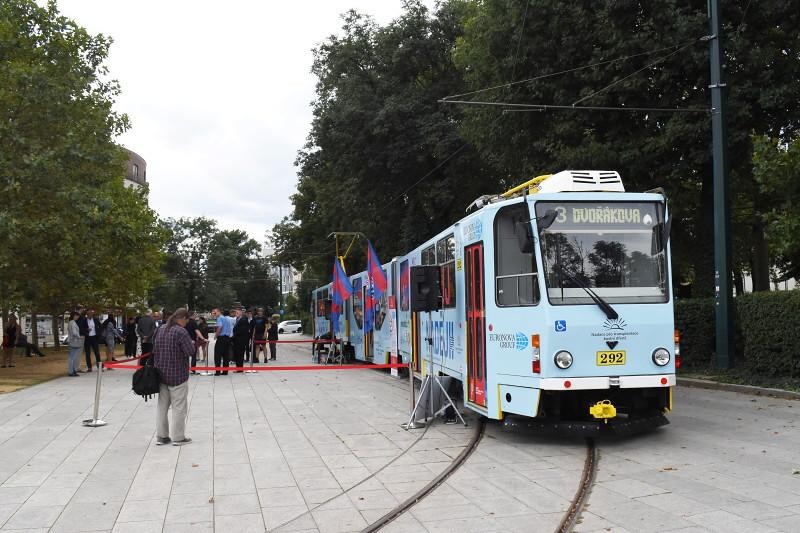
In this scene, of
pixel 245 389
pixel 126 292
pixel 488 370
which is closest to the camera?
pixel 488 370

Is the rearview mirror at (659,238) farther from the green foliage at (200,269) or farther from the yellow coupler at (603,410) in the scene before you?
the green foliage at (200,269)

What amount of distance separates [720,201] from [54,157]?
16.3 meters

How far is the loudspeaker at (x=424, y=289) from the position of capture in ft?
36.8

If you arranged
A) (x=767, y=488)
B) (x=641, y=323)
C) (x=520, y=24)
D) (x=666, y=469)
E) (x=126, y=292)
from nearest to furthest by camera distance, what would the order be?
(x=767, y=488) < (x=666, y=469) < (x=641, y=323) < (x=520, y=24) < (x=126, y=292)

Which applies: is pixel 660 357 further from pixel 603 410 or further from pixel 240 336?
pixel 240 336

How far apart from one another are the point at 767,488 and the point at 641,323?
109 inches

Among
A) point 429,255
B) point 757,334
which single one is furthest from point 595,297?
point 757,334

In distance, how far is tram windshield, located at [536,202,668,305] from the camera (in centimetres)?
930

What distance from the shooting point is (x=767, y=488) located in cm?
693

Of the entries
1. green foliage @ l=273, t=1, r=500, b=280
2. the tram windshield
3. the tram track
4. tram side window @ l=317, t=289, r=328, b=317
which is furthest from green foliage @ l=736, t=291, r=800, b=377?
tram side window @ l=317, t=289, r=328, b=317

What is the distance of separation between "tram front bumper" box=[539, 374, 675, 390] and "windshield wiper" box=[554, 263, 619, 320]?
76 cm

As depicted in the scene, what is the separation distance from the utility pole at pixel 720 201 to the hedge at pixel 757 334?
1.09 ft

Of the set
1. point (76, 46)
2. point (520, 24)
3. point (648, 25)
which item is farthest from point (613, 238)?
point (76, 46)

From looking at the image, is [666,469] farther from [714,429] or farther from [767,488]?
[714,429]
